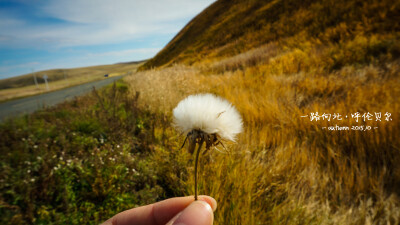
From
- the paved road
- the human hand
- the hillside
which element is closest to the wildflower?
the human hand

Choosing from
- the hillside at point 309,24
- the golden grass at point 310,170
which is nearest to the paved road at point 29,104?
the golden grass at point 310,170

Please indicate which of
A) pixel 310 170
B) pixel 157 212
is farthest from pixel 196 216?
pixel 310 170

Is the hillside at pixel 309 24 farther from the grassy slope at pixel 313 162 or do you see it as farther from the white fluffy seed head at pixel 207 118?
the white fluffy seed head at pixel 207 118

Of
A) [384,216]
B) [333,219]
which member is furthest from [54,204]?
[384,216]

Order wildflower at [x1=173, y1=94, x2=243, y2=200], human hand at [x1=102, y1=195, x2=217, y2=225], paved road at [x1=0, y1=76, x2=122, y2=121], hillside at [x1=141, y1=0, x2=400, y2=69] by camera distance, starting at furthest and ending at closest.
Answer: paved road at [x1=0, y1=76, x2=122, y2=121], hillside at [x1=141, y1=0, x2=400, y2=69], human hand at [x1=102, y1=195, x2=217, y2=225], wildflower at [x1=173, y1=94, x2=243, y2=200]

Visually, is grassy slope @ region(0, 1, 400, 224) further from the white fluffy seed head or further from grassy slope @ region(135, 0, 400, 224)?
the white fluffy seed head
